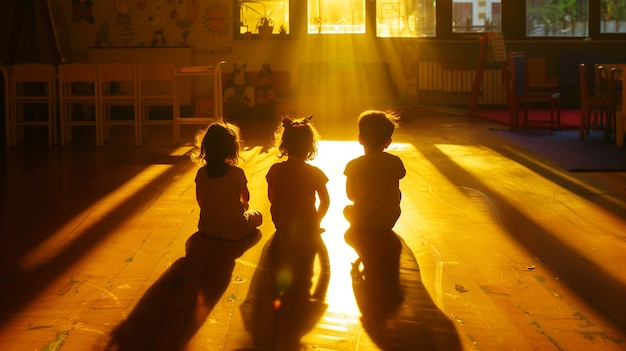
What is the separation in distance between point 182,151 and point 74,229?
3316mm

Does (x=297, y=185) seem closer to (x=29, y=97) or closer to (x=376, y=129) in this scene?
(x=376, y=129)

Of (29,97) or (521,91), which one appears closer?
(29,97)

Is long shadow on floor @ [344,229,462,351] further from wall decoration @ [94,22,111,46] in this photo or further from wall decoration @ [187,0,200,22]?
wall decoration @ [94,22,111,46]

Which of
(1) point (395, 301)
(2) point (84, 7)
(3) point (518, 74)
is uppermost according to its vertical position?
(2) point (84, 7)

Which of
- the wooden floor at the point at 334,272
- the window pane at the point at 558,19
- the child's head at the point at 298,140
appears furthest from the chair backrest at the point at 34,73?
the window pane at the point at 558,19

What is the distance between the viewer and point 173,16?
11586 millimetres

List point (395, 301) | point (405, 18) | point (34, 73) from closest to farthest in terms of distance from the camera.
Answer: point (395, 301) → point (34, 73) → point (405, 18)

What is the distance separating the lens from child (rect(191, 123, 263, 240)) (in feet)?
12.0

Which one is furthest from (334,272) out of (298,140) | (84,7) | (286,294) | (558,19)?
(558,19)

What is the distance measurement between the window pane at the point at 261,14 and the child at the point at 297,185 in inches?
323

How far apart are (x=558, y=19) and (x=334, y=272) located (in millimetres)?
10025

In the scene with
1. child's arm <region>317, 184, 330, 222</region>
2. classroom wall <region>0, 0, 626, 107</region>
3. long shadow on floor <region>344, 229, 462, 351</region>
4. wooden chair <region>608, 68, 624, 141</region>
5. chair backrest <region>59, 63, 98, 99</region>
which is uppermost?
classroom wall <region>0, 0, 626, 107</region>

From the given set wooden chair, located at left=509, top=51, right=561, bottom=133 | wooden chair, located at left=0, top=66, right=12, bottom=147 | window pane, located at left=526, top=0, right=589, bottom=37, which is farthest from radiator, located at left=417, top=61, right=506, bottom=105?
wooden chair, located at left=0, top=66, right=12, bottom=147

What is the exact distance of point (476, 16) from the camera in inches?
473
